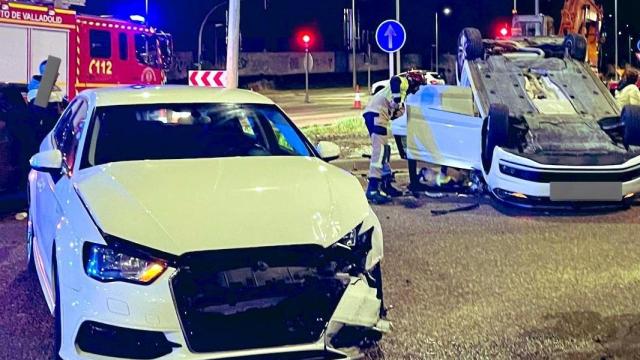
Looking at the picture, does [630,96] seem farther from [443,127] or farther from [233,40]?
[233,40]

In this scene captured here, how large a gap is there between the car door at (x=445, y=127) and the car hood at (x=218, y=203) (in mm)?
5112

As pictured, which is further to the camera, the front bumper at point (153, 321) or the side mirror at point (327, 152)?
the side mirror at point (327, 152)

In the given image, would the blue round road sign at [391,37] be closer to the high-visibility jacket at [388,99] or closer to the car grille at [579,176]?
the high-visibility jacket at [388,99]

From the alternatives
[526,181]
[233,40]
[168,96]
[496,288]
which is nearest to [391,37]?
[233,40]

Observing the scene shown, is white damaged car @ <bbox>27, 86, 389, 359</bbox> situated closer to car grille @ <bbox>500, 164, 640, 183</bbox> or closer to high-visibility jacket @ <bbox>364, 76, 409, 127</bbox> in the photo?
car grille @ <bbox>500, 164, 640, 183</bbox>

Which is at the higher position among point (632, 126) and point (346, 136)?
point (632, 126)

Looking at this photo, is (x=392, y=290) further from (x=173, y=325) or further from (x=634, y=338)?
(x=173, y=325)

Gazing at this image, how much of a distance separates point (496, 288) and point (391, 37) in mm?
8383

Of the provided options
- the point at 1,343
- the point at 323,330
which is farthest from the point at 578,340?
the point at 1,343

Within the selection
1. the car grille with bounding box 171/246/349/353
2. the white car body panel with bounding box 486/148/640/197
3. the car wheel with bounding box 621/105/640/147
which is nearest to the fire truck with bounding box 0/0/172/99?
the white car body panel with bounding box 486/148/640/197

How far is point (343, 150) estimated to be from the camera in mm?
14531

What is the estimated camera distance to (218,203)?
3.85 m

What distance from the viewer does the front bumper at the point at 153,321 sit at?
11.2 feet

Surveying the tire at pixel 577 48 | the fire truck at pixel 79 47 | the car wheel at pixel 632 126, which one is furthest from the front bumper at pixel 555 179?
the fire truck at pixel 79 47
